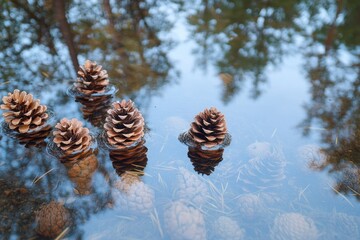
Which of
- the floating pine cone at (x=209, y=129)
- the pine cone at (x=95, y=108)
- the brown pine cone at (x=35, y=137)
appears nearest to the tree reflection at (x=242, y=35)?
the floating pine cone at (x=209, y=129)

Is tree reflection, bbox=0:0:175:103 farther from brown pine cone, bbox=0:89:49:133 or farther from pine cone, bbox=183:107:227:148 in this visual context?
pine cone, bbox=183:107:227:148

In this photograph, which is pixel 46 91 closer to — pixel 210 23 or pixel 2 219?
pixel 2 219

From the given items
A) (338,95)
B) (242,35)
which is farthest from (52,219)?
(242,35)

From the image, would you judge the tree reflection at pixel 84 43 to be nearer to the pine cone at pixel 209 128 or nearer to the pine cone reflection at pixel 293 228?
the pine cone at pixel 209 128

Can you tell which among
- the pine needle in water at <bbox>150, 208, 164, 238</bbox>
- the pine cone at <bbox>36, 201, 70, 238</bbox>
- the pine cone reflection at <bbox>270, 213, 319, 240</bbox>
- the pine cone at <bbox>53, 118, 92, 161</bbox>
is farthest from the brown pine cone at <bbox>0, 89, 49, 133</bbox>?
the pine cone reflection at <bbox>270, 213, 319, 240</bbox>

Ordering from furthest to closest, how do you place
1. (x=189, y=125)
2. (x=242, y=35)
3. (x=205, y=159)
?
(x=242, y=35) → (x=189, y=125) → (x=205, y=159)

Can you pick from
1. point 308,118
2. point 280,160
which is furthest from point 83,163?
point 308,118

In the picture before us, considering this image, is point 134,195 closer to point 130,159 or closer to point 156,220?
point 156,220
